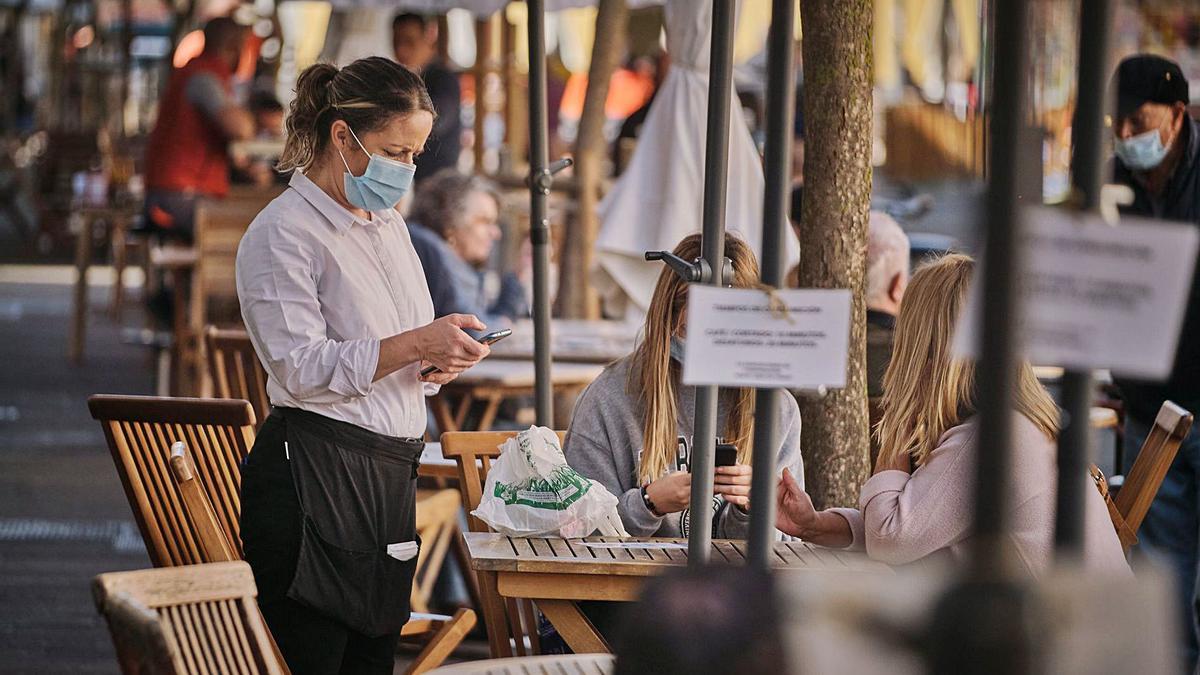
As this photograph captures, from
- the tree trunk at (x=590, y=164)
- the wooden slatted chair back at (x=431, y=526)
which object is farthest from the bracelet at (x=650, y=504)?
the tree trunk at (x=590, y=164)

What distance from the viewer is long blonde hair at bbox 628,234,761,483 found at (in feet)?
12.4

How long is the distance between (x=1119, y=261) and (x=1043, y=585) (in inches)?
12.5

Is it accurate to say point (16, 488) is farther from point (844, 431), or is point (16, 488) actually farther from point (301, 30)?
point (301, 30)

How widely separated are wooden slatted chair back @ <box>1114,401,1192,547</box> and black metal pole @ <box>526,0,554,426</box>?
1429 mm

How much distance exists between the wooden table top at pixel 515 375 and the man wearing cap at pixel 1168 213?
1.86 metres

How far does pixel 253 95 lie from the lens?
15.9 meters

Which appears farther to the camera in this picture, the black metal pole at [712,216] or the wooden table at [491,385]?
the wooden table at [491,385]

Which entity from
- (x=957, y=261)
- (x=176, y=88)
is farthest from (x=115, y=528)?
(x=957, y=261)

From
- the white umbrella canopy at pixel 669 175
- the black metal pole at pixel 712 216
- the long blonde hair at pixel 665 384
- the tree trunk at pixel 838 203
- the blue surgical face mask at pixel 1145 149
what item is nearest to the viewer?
the black metal pole at pixel 712 216

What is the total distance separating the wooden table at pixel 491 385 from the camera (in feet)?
19.6

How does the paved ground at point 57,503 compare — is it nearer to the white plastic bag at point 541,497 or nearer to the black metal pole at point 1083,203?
the white plastic bag at point 541,497

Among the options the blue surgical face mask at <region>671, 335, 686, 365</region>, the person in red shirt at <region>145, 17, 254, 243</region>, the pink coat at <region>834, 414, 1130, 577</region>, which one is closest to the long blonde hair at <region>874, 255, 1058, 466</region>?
the pink coat at <region>834, 414, 1130, 577</region>

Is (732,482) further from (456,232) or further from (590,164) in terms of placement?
(590,164)

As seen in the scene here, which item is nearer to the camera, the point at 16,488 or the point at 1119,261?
the point at 1119,261
